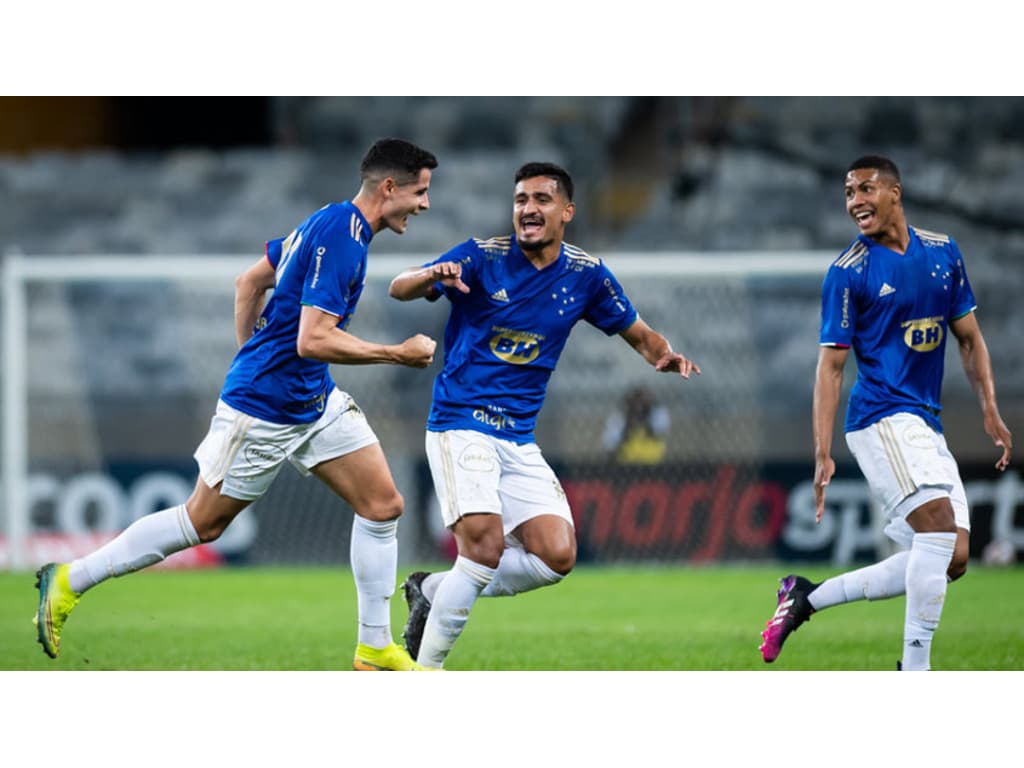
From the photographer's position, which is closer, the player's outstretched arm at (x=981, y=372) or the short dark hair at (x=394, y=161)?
the short dark hair at (x=394, y=161)

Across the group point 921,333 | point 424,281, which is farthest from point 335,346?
point 921,333

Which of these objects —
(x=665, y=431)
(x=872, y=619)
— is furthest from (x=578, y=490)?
(x=872, y=619)

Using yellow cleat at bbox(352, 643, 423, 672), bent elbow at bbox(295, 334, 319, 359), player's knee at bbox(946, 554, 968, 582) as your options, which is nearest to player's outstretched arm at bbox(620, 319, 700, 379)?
player's knee at bbox(946, 554, 968, 582)

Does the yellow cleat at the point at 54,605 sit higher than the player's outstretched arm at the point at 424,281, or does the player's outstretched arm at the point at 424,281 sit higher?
the player's outstretched arm at the point at 424,281

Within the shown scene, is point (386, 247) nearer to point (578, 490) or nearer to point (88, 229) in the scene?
point (88, 229)

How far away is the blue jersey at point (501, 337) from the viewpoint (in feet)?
19.0

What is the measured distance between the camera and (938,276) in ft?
19.5

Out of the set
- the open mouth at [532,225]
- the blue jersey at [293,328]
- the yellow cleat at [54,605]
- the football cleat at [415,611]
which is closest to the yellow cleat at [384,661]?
the football cleat at [415,611]

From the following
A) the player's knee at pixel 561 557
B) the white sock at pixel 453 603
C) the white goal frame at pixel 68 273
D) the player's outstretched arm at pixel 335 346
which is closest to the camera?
the player's outstretched arm at pixel 335 346

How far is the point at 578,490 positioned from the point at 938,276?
22.2 ft

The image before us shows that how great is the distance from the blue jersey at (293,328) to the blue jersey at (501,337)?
425 mm

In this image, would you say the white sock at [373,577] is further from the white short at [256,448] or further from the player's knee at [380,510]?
the white short at [256,448]

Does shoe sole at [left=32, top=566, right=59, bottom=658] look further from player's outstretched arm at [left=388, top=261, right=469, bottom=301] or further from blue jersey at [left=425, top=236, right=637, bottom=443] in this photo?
player's outstretched arm at [left=388, top=261, right=469, bottom=301]

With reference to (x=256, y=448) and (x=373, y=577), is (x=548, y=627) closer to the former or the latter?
(x=373, y=577)
